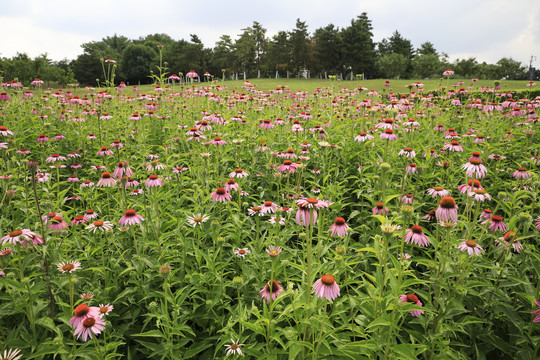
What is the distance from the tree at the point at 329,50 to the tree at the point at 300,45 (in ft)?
6.49

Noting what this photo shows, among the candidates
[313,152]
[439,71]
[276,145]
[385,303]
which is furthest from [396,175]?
[439,71]

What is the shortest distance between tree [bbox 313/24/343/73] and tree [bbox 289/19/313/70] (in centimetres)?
198

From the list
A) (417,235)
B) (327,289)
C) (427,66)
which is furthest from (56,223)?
(427,66)

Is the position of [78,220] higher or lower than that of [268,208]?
lower

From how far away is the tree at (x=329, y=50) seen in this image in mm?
54531

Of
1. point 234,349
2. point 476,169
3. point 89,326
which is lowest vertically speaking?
point 234,349

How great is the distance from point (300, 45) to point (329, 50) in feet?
19.7

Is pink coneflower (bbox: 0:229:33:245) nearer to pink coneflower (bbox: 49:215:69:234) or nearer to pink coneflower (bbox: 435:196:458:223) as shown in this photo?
pink coneflower (bbox: 49:215:69:234)

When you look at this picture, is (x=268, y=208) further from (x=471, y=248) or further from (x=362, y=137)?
(x=362, y=137)

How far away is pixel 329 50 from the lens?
181 ft

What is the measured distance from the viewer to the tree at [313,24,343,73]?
54.5m

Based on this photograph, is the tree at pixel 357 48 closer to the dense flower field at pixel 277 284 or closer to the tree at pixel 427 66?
the tree at pixel 427 66

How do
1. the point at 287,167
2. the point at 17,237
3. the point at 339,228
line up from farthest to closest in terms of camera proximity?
the point at 287,167, the point at 339,228, the point at 17,237

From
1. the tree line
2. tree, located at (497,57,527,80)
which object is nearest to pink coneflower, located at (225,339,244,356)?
the tree line
